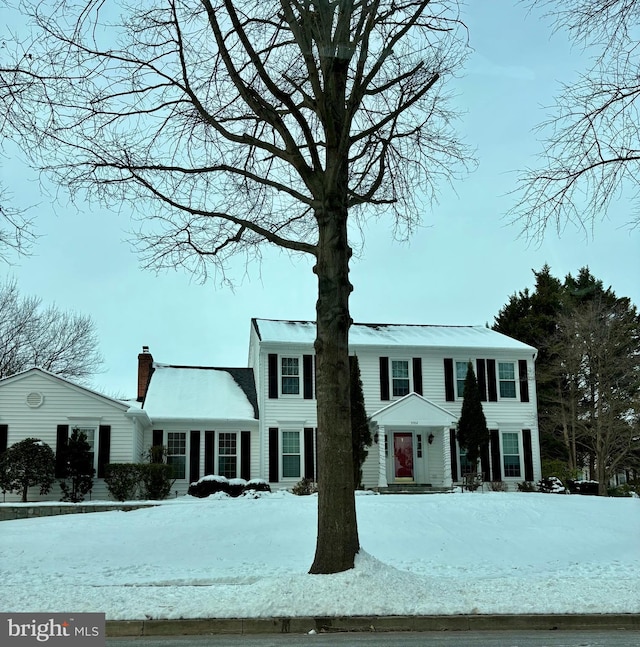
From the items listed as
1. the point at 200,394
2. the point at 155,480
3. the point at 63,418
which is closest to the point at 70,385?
the point at 63,418

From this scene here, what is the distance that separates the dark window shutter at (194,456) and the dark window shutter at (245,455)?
5.19 feet

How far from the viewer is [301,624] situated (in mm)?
7645

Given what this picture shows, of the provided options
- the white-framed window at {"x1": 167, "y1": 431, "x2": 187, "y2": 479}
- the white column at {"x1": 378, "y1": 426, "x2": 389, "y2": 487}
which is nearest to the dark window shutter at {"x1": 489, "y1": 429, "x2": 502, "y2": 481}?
Answer: the white column at {"x1": 378, "y1": 426, "x2": 389, "y2": 487}

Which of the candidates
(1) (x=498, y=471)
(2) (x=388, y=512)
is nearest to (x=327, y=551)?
(2) (x=388, y=512)

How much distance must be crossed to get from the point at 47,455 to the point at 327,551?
15.4m

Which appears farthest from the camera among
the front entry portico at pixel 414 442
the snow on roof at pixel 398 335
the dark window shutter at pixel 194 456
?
the snow on roof at pixel 398 335

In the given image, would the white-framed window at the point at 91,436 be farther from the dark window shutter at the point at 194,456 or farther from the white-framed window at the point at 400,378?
the white-framed window at the point at 400,378

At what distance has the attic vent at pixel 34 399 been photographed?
74.6ft

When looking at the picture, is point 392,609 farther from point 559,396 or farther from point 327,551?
point 559,396

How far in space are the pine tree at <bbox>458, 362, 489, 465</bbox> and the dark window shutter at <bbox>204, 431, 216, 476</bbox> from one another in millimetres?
9000

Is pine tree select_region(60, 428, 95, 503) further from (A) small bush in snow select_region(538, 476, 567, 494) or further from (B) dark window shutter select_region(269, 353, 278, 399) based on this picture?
(A) small bush in snow select_region(538, 476, 567, 494)

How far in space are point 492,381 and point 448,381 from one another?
1801 millimetres

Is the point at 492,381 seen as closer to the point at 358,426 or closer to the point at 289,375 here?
the point at 358,426

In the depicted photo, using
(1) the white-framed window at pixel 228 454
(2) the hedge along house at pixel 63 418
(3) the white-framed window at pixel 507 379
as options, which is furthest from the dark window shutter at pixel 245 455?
(3) the white-framed window at pixel 507 379
